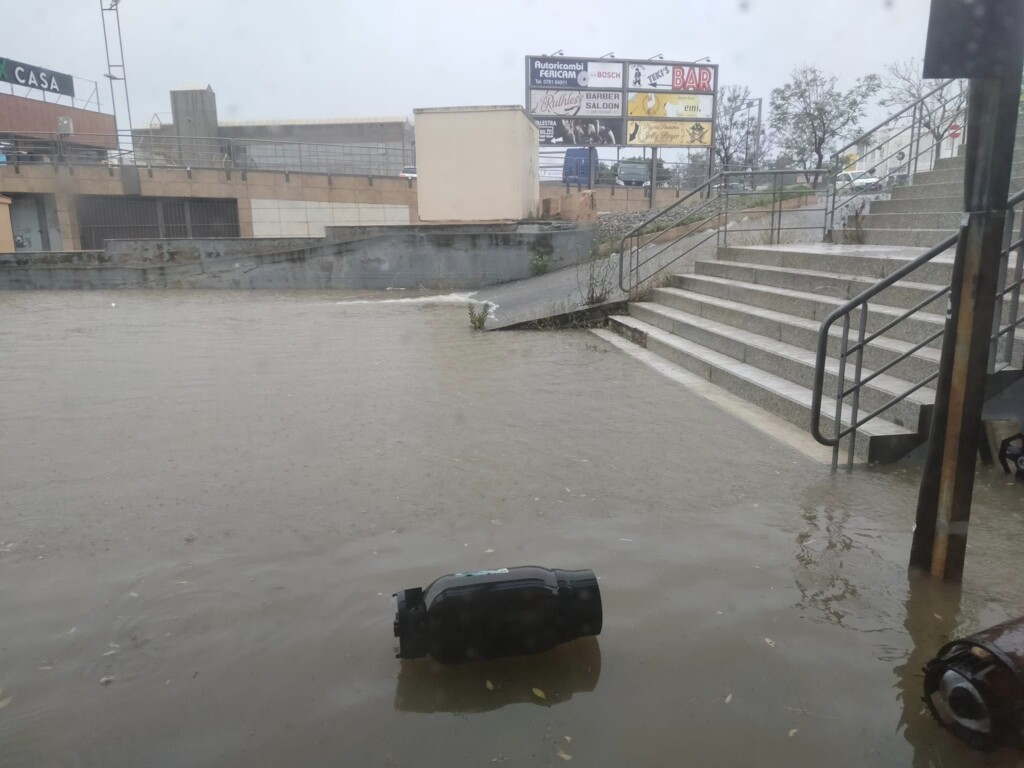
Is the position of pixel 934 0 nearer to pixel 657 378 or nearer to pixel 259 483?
pixel 259 483

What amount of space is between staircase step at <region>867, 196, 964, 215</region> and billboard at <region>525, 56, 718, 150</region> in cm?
2043

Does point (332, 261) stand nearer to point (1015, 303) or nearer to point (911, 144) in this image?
point (911, 144)

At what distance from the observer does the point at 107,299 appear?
15.9 metres

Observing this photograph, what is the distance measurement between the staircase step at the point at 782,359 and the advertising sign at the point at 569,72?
21.7m

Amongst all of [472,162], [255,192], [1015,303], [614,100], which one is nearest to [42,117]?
[255,192]

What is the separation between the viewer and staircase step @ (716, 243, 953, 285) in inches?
263

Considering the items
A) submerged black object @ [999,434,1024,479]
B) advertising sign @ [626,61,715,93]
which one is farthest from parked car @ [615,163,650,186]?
submerged black object @ [999,434,1024,479]

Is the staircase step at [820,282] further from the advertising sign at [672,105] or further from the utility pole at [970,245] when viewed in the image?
the advertising sign at [672,105]

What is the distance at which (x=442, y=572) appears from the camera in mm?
3316

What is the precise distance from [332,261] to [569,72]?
16067mm

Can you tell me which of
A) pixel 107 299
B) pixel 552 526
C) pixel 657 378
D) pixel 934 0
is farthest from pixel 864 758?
pixel 107 299

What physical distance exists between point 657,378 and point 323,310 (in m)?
7.87

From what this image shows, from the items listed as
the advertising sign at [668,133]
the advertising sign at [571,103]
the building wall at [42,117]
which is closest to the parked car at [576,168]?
the advertising sign at [571,103]

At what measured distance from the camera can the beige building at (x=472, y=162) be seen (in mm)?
18766
